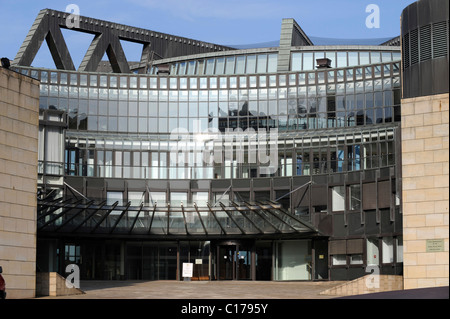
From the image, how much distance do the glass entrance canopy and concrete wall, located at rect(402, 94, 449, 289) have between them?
71.9 ft

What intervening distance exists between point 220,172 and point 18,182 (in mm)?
32486

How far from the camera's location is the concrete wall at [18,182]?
147ft

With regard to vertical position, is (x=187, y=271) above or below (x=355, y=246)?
below

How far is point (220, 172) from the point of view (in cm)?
7694

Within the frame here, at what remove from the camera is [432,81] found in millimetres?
47875

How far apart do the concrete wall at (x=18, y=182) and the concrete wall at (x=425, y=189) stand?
18235mm

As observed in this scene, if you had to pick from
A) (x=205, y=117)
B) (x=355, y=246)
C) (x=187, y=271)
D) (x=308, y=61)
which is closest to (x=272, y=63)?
(x=308, y=61)

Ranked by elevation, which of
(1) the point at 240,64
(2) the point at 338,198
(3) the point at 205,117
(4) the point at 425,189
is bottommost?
(4) the point at 425,189

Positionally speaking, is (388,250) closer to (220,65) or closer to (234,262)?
(234,262)

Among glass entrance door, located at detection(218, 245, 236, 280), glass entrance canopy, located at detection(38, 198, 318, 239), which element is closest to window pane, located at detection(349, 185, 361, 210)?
glass entrance canopy, located at detection(38, 198, 318, 239)

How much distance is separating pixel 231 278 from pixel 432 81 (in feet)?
105

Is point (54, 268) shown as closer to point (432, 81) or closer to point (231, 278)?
point (231, 278)

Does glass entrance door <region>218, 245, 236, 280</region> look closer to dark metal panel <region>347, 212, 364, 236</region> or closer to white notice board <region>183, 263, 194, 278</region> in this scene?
white notice board <region>183, 263, 194, 278</region>
